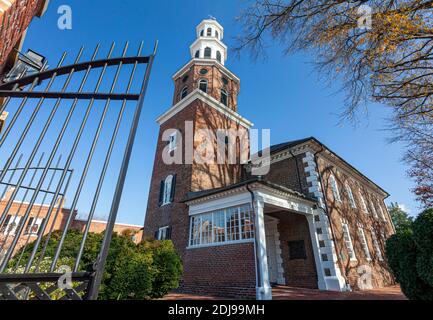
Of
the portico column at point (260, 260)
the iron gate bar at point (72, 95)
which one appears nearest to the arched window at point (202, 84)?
the portico column at point (260, 260)

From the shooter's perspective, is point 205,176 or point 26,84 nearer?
point 26,84

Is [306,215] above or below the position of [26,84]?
above

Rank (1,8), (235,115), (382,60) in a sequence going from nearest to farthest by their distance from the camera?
(1,8) → (382,60) → (235,115)

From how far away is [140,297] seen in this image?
535 centimetres

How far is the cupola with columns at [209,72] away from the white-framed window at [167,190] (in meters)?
6.62

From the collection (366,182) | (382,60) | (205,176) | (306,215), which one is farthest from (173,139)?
(366,182)

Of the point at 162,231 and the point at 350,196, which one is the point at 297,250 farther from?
the point at 162,231

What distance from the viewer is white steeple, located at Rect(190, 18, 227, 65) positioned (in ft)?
64.3

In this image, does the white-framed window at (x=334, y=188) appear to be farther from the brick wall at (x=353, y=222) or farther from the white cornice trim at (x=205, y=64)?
the white cornice trim at (x=205, y=64)

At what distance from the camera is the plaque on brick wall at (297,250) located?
10.9m

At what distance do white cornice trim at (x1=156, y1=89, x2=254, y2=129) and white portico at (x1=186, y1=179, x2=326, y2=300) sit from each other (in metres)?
7.50

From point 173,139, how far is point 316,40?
1138cm

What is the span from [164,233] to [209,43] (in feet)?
54.2
